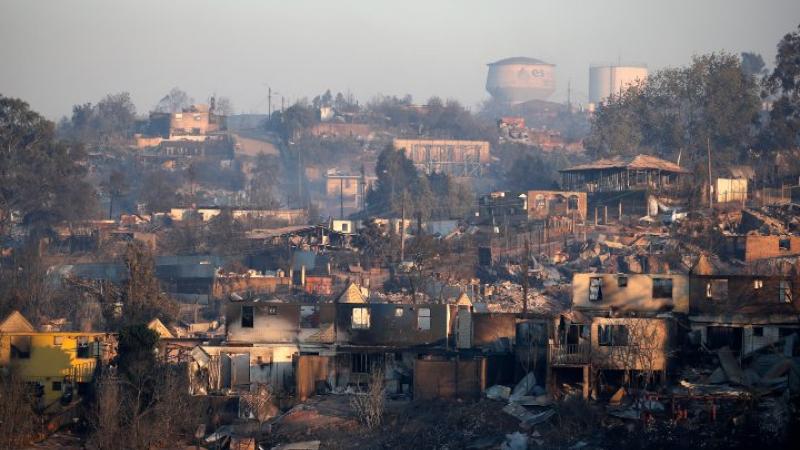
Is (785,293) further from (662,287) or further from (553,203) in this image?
(553,203)

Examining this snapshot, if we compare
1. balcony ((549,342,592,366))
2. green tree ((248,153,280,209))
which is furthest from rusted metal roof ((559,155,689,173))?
balcony ((549,342,592,366))

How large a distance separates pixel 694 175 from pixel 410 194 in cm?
1325

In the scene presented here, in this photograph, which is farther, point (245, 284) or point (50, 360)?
point (245, 284)

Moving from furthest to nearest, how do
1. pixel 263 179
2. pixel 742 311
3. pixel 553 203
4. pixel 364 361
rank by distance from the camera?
1. pixel 263 179
2. pixel 553 203
3. pixel 364 361
4. pixel 742 311

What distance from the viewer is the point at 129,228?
5216 cm

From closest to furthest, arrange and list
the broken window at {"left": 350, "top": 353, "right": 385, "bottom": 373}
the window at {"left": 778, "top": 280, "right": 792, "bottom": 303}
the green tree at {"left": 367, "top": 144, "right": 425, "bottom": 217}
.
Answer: the window at {"left": 778, "top": 280, "right": 792, "bottom": 303}
the broken window at {"left": 350, "top": 353, "right": 385, "bottom": 373}
the green tree at {"left": 367, "top": 144, "right": 425, "bottom": 217}

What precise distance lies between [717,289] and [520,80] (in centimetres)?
12010

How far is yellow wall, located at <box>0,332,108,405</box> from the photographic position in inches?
1105

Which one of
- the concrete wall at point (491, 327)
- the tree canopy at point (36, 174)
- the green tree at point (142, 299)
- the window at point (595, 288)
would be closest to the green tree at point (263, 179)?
the tree canopy at point (36, 174)

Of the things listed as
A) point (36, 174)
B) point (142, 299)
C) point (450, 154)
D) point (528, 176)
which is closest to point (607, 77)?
point (450, 154)

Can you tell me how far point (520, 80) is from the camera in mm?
146625

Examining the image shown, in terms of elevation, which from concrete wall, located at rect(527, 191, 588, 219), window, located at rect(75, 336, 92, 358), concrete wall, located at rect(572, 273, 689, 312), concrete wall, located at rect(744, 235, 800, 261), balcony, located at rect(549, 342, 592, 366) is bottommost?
window, located at rect(75, 336, 92, 358)

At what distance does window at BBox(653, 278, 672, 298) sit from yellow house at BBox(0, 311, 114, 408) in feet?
33.3

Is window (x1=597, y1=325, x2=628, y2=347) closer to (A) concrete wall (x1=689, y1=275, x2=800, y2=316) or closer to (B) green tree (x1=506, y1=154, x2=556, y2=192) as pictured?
(A) concrete wall (x1=689, y1=275, x2=800, y2=316)
